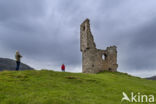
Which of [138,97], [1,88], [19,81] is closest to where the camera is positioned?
[1,88]

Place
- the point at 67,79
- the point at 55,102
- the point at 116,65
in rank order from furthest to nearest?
the point at 116,65 → the point at 67,79 → the point at 55,102

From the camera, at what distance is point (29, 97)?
15172 millimetres

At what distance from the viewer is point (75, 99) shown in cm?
1562

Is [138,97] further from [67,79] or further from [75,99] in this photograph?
[67,79]

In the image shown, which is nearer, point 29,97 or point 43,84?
point 29,97

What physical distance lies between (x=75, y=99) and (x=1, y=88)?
24.7 ft

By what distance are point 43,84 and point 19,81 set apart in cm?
297

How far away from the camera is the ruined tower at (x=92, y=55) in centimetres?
4878

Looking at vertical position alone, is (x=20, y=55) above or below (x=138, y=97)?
above

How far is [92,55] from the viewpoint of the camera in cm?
4884

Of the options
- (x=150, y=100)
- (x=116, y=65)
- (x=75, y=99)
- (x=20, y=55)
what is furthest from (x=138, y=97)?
(x=116, y=65)

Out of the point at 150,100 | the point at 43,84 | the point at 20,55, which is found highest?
the point at 20,55

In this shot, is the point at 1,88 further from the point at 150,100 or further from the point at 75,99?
the point at 150,100

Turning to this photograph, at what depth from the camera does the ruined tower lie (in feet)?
160
